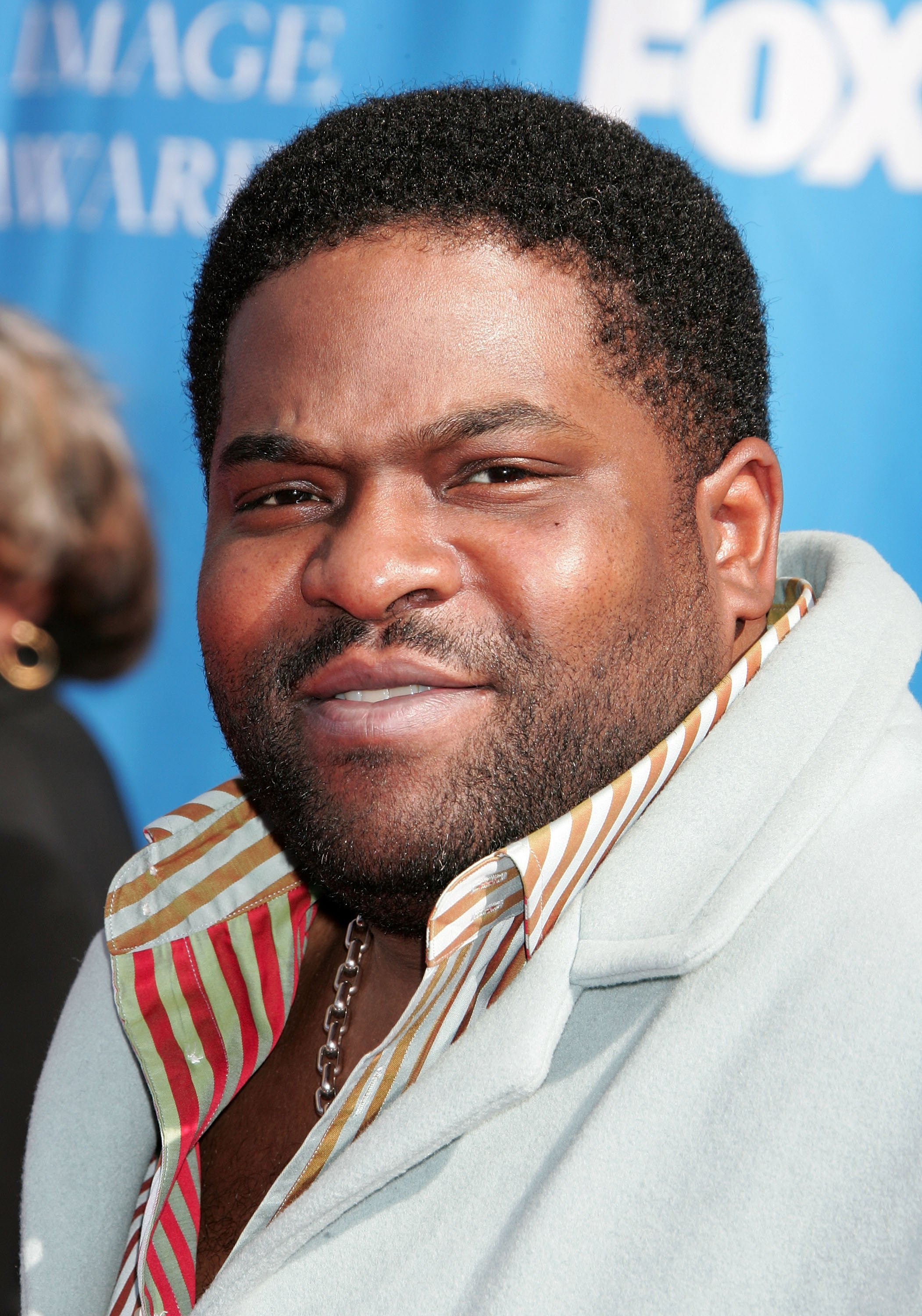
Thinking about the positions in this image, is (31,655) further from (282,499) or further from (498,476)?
(498,476)

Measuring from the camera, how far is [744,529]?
122 centimetres

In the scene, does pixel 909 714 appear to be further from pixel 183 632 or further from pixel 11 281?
pixel 11 281

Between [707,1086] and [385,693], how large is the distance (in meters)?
0.43

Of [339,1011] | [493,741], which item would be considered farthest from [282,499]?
[339,1011]

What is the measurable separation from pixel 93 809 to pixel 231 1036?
3.13 feet

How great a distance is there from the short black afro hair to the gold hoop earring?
1.35 meters

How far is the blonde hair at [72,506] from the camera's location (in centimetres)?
249

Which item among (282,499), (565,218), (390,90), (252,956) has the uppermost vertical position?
(390,90)

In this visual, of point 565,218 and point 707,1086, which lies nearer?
point 707,1086

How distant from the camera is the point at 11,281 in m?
2.52

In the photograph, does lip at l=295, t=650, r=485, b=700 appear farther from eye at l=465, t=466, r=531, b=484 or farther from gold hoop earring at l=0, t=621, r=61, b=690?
gold hoop earring at l=0, t=621, r=61, b=690

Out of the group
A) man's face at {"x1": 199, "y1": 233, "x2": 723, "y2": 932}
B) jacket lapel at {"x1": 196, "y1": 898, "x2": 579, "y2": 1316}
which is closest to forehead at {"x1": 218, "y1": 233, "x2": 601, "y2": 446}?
man's face at {"x1": 199, "y1": 233, "x2": 723, "y2": 932}

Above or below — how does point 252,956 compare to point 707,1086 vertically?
below

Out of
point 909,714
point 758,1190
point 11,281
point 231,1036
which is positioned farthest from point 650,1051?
point 11,281
